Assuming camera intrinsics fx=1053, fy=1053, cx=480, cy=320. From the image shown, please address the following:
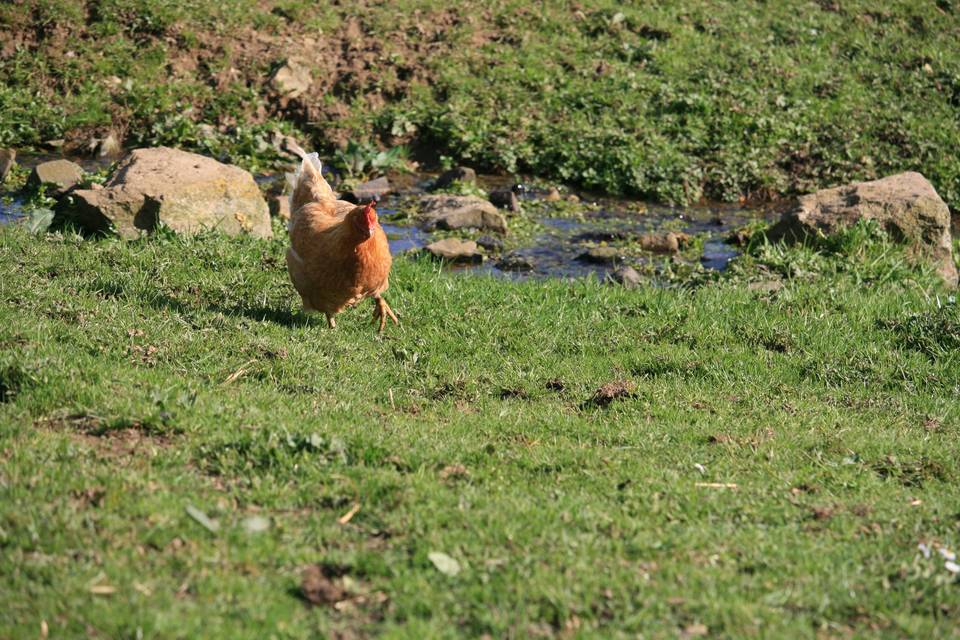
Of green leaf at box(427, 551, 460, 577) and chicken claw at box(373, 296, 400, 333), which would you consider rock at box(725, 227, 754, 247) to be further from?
green leaf at box(427, 551, 460, 577)

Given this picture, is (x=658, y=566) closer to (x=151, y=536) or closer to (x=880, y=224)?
(x=151, y=536)

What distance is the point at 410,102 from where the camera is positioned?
1431 cm

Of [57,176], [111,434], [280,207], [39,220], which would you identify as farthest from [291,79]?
[111,434]

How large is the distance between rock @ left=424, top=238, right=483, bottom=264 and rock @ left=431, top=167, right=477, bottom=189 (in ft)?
7.62

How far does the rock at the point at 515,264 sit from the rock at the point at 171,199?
7.44 ft

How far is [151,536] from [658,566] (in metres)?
2.03

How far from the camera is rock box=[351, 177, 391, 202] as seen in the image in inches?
473

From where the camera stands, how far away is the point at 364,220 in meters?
6.92

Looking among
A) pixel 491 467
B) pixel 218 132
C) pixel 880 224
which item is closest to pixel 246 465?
pixel 491 467

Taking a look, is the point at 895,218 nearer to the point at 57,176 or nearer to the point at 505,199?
the point at 505,199

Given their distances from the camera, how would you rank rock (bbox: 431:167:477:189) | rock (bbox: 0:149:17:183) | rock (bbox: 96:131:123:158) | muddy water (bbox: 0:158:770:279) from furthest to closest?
rock (bbox: 431:167:477:189)
rock (bbox: 96:131:123:158)
rock (bbox: 0:149:17:183)
muddy water (bbox: 0:158:770:279)

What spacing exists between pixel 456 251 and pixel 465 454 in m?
5.11

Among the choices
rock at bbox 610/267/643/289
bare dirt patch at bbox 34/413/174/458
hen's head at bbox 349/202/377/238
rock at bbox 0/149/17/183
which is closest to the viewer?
bare dirt patch at bbox 34/413/174/458

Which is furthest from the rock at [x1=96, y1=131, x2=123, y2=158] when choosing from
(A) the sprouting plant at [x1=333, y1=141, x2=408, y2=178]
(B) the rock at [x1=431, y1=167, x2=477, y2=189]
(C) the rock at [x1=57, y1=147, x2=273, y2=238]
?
(B) the rock at [x1=431, y1=167, x2=477, y2=189]
